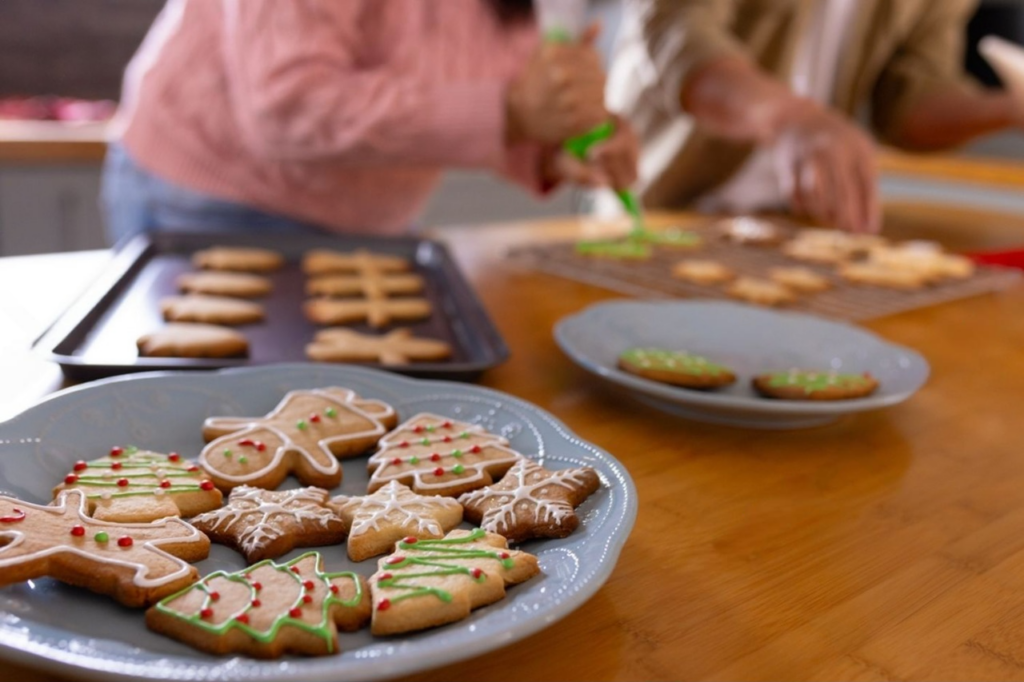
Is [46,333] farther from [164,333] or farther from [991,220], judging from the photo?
[991,220]

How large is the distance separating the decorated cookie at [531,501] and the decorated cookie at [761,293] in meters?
0.80

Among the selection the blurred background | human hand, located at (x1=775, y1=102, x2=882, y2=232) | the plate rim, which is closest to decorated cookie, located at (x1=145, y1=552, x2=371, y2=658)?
the plate rim

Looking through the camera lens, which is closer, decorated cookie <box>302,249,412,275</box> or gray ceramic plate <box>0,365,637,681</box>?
gray ceramic plate <box>0,365,637,681</box>

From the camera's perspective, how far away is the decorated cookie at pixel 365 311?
Result: 1.07m

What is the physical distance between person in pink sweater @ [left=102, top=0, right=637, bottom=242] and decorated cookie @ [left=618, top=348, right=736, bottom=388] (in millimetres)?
501

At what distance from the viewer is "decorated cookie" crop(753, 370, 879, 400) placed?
812 millimetres

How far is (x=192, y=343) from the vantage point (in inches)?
35.1

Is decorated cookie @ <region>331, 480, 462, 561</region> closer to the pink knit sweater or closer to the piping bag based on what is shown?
the pink knit sweater

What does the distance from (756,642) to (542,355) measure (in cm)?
54

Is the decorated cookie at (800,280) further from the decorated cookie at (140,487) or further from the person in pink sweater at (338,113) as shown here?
the decorated cookie at (140,487)

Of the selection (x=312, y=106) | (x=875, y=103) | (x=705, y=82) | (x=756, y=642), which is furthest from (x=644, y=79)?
(x=756, y=642)

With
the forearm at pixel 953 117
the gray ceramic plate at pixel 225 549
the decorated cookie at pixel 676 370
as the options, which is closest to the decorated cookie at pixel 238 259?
the gray ceramic plate at pixel 225 549

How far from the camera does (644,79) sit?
222 centimetres

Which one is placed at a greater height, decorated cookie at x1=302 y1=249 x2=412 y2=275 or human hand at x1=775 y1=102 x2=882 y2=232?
human hand at x1=775 y1=102 x2=882 y2=232
